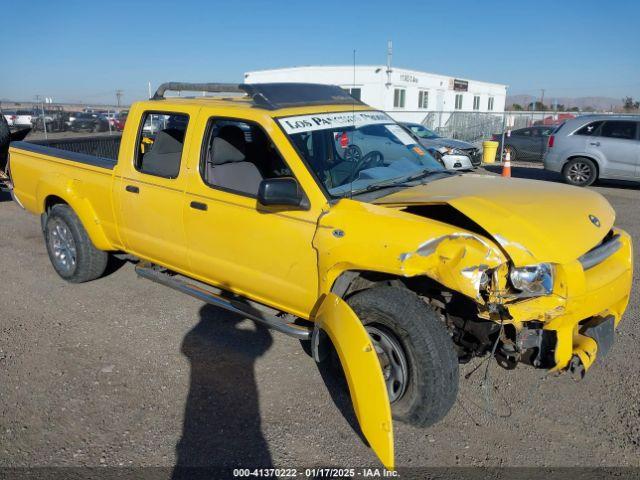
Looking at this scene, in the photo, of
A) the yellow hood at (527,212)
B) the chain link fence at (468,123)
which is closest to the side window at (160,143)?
the yellow hood at (527,212)

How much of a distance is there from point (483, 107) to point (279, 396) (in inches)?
1676

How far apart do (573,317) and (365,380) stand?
47.6 inches

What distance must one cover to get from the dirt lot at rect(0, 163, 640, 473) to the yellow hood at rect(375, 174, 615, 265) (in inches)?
44.9

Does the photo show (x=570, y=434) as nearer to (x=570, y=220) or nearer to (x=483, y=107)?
(x=570, y=220)

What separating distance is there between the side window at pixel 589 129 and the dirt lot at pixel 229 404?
8495 millimetres

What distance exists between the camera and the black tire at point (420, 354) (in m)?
2.98

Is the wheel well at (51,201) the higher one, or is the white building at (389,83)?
the white building at (389,83)

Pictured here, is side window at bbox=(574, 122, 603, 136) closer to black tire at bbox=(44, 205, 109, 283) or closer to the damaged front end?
the damaged front end

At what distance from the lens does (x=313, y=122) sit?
156 inches

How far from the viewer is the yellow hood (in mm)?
2861

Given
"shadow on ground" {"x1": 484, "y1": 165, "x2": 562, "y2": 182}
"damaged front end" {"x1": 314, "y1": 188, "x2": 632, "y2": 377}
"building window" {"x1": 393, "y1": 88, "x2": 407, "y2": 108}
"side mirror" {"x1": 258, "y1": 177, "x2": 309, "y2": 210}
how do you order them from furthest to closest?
1. "building window" {"x1": 393, "y1": 88, "x2": 407, "y2": 108}
2. "shadow on ground" {"x1": 484, "y1": 165, "x2": 562, "y2": 182}
3. "side mirror" {"x1": 258, "y1": 177, "x2": 309, "y2": 210}
4. "damaged front end" {"x1": 314, "y1": 188, "x2": 632, "y2": 377}

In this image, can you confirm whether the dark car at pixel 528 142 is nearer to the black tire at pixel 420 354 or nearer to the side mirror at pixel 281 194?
the side mirror at pixel 281 194

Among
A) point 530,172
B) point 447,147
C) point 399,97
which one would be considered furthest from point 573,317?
point 399,97

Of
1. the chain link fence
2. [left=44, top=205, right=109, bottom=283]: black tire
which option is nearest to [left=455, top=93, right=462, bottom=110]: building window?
the chain link fence
